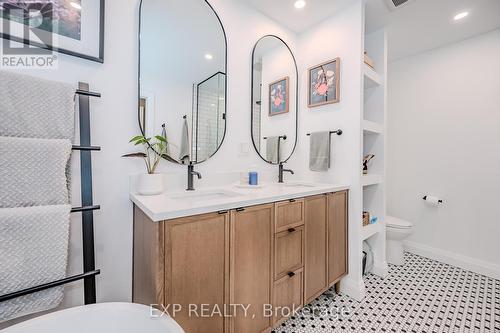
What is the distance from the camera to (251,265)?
117cm

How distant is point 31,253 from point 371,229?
2366 mm

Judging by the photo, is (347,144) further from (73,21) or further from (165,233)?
(73,21)

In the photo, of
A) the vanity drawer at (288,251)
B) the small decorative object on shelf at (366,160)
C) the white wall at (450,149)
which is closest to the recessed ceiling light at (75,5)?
the vanity drawer at (288,251)

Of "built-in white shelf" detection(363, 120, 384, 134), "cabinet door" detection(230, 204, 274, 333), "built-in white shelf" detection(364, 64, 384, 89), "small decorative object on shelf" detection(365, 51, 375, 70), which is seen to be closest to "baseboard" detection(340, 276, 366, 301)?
"cabinet door" detection(230, 204, 274, 333)

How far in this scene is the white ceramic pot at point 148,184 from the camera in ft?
4.05

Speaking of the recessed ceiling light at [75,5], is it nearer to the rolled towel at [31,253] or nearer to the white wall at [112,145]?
the white wall at [112,145]

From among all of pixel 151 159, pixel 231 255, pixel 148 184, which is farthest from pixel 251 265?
pixel 151 159

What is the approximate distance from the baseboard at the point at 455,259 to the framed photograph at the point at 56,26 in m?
3.55

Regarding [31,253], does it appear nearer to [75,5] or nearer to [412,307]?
[75,5]

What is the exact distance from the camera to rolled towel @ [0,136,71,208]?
87 cm

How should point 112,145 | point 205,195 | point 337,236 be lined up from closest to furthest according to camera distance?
point 112,145 → point 205,195 → point 337,236

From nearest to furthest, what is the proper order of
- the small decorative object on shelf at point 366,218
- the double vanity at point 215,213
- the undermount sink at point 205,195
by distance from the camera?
the double vanity at point 215,213
the undermount sink at point 205,195
the small decorative object on shelf at point 366,218

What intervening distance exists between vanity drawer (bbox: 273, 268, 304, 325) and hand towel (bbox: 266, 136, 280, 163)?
1.00 metres

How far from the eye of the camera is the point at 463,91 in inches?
91.0
